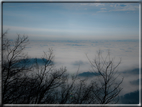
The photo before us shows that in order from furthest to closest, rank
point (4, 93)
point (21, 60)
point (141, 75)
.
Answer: point (21, 60) < point (4, 93) < point (141, 75)

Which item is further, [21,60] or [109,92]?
[21,60]

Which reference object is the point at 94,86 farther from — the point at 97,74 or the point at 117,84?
the point at 117,84

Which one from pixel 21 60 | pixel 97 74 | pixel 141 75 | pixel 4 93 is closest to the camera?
pixel 141 75

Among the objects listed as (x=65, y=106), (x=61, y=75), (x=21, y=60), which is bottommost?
(x=65, y=106)

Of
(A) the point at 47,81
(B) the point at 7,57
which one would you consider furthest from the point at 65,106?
(B) the point at 7,57

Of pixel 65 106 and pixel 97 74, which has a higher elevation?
pixel 97 74

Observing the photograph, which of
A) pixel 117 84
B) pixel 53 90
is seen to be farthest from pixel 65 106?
pixel 117 84

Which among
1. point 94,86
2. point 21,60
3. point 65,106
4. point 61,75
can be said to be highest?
point 21,60

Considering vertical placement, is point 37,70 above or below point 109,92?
above

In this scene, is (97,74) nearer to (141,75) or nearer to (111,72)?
(111,72)
